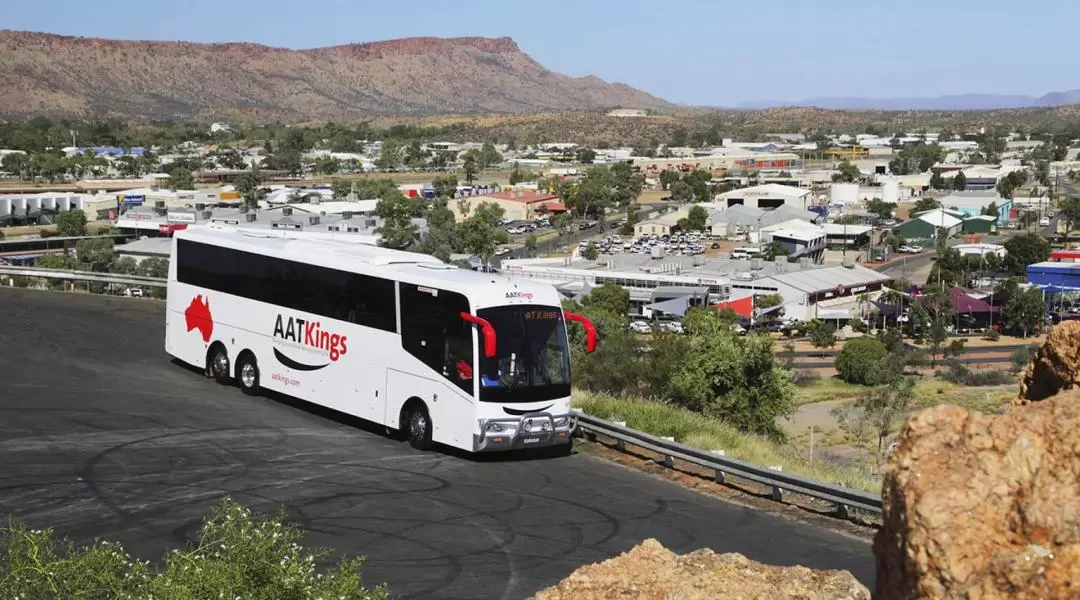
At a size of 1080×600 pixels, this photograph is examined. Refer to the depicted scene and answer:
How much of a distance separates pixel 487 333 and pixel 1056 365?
29.4 ft

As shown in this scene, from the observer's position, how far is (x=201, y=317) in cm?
1948

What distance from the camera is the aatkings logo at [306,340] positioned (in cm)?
1659

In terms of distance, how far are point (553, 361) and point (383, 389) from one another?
2.34 meters

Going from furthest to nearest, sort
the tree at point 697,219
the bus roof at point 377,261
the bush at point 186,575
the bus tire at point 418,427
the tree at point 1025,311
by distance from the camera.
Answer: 1. the tree at point 697,219
2. the tree at point 1025,311
3. the bus tire at point 418,427
4. the bus roof at point 377,261
5. the bush at point 186,575

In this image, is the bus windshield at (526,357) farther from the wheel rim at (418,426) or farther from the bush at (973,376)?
the bush at (973,376)

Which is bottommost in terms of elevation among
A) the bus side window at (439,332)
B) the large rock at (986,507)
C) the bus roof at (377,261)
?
the bus side window at (439,332)

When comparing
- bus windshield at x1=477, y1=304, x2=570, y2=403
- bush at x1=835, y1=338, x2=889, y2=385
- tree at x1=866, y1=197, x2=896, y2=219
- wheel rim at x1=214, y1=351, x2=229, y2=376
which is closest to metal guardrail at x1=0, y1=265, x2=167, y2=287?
wheel rim at x1=214, y1=351, x2=229, y2=376

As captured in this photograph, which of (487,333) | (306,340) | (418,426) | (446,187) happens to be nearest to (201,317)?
(306,340)

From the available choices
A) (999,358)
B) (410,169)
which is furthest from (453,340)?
(410,169)

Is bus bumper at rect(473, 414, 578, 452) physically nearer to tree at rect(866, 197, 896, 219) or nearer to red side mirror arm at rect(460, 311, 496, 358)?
red side mirror arm at rect(460, 311, 496, 358)

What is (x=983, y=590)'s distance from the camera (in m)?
3.88

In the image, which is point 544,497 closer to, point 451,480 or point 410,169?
point 451,480

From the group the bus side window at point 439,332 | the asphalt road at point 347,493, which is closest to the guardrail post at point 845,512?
the asphalt road at point 347,493

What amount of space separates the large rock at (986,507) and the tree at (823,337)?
53589mm
